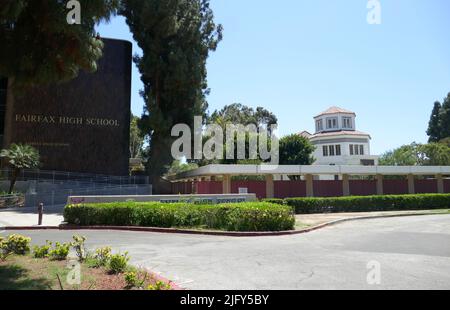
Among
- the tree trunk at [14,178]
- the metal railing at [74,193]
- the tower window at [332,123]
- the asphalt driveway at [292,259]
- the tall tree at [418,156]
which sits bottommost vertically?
the asphalt driveway at [292,259]

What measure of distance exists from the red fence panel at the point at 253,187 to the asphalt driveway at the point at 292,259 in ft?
45.6

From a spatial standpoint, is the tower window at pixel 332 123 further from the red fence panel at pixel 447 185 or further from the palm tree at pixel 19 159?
the palm tree at pixel 19 159

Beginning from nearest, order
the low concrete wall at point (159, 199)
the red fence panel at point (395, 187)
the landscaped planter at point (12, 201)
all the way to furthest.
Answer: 1. the low concrete wall at point (159, 199)
2. the landscaped planter at point (12, 201)
3. the red fence panel at point (395, 187)

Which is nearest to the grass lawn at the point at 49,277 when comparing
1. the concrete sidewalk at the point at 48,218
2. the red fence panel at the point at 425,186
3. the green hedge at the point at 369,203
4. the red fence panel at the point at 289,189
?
the concrete sidewalk at the point at 48,218

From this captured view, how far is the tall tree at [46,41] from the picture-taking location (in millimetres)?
7887

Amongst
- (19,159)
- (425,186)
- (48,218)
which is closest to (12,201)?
(19,159)

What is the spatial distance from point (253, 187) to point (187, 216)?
12952mm

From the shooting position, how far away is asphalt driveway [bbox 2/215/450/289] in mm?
7633

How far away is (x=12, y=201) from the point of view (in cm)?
2809

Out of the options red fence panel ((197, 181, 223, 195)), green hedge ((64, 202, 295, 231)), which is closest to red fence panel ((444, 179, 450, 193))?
red fence panel ((197, 181, 223, 195))

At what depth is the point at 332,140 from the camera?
61844mm

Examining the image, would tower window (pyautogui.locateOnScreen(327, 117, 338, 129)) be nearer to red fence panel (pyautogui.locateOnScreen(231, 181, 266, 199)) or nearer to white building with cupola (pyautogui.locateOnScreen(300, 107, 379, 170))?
white building with cupola (pyautogui.locateOnScreen(300, 107, 379, 170))
